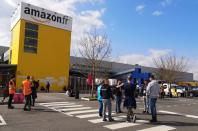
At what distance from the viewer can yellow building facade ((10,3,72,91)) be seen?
47125 mm

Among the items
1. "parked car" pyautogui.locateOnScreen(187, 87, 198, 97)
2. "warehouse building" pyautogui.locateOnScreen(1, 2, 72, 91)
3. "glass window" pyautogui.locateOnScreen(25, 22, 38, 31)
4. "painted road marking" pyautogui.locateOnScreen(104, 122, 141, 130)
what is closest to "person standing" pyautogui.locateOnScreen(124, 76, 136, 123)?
"painted road marking" pyautogui.locateOnScreen(104, 122, 141, 130)

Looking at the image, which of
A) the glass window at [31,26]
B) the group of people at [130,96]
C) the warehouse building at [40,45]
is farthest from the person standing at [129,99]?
the glass window at [31,26]

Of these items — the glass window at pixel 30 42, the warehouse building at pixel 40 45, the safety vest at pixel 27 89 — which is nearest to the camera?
the safety vest at pixel 27 89

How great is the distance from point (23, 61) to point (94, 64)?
14.4 metres

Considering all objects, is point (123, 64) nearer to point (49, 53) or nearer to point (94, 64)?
point (49, 53)

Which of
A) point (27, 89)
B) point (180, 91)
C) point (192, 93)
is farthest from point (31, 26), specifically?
point (27, 89)

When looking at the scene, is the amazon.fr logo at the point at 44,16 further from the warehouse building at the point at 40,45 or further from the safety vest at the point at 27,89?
the safety vest at the point at 27,89

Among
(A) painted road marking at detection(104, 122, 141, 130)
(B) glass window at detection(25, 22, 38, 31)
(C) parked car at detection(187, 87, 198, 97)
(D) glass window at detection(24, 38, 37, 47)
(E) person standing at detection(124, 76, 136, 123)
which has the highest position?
(B) glass window at detection(25, 22, 38, 31)

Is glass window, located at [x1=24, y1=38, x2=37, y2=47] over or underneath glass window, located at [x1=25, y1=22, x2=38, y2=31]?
underneath

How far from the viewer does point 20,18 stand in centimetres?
4697

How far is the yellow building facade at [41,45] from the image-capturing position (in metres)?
47.1

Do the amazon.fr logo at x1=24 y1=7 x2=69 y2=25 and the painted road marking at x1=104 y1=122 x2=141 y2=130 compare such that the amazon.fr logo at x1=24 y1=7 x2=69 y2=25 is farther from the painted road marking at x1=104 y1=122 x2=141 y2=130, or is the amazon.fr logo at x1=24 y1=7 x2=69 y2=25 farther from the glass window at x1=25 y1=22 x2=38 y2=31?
the painted road marking at x1=104 y1=122 x2=141 y2=130

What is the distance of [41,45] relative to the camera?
4944 cm

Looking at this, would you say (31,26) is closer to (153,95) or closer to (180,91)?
(180,91)
